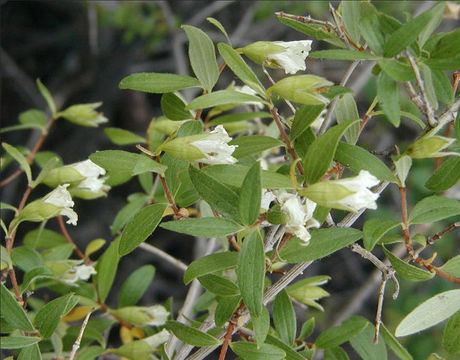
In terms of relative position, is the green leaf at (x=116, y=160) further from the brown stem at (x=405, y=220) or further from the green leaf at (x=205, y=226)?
the brown stem at (x=405, y=220)

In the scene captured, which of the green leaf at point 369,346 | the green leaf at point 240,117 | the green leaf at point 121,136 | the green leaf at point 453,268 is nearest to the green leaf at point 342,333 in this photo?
the green leaf at point 369,346

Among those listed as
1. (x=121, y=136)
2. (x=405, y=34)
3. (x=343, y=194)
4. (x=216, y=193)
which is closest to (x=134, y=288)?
(x=121, y=136)

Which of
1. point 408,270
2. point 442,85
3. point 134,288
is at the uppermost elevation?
point 442,85

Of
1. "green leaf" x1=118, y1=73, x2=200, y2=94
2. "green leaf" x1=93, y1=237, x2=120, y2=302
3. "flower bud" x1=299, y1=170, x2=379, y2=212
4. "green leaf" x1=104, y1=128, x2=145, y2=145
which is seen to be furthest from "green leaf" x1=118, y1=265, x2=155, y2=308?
"flower bud" x1=299, y1=170, x2=379, y2=212

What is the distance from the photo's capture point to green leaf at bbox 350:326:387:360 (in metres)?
0.90

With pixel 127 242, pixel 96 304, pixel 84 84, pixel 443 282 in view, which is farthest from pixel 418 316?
pixel 84 84

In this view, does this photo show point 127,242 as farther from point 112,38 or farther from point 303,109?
point 112,38

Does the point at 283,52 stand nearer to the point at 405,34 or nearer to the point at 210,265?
the point at 405,34

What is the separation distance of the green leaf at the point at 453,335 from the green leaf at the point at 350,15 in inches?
15.3

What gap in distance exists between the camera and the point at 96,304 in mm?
1046

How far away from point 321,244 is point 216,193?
0.14 m

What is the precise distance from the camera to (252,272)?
67 centimetres

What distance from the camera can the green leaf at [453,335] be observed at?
2.64 feet

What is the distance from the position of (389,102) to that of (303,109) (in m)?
0.11
